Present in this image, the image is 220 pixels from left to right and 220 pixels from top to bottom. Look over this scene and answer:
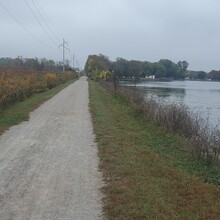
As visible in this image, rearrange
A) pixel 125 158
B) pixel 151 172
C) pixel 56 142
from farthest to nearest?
pixel 56 142
pixel 125 158
pixel 151 172

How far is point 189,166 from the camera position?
8.83 m

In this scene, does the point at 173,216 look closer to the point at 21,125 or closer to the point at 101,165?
the point at 101,165

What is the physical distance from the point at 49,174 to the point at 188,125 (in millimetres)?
6622

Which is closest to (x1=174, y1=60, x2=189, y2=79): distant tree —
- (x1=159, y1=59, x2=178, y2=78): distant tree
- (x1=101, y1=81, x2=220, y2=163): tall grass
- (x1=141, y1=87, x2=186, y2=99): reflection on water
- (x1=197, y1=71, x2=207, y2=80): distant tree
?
(x1=159, y1=59, x2=178, y2=78): distant tree

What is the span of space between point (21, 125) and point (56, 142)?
11.9ft

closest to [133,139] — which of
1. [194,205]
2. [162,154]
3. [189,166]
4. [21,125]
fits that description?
[162,154]

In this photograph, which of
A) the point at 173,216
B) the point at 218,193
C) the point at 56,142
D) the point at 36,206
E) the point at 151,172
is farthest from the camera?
the point at 56,142

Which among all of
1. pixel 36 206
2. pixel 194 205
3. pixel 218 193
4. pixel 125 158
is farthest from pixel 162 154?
pixel 36 206

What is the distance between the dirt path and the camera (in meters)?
6.00

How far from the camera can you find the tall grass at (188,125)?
372 inches

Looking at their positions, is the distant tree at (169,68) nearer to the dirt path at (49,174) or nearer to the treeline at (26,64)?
the treeline at (26,64)

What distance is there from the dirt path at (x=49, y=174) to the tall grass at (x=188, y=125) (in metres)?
2.45

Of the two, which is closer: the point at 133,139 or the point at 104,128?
the point at 133,139

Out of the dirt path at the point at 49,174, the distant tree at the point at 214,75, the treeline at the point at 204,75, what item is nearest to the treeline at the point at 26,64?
the dirt path at the point at 49,174
